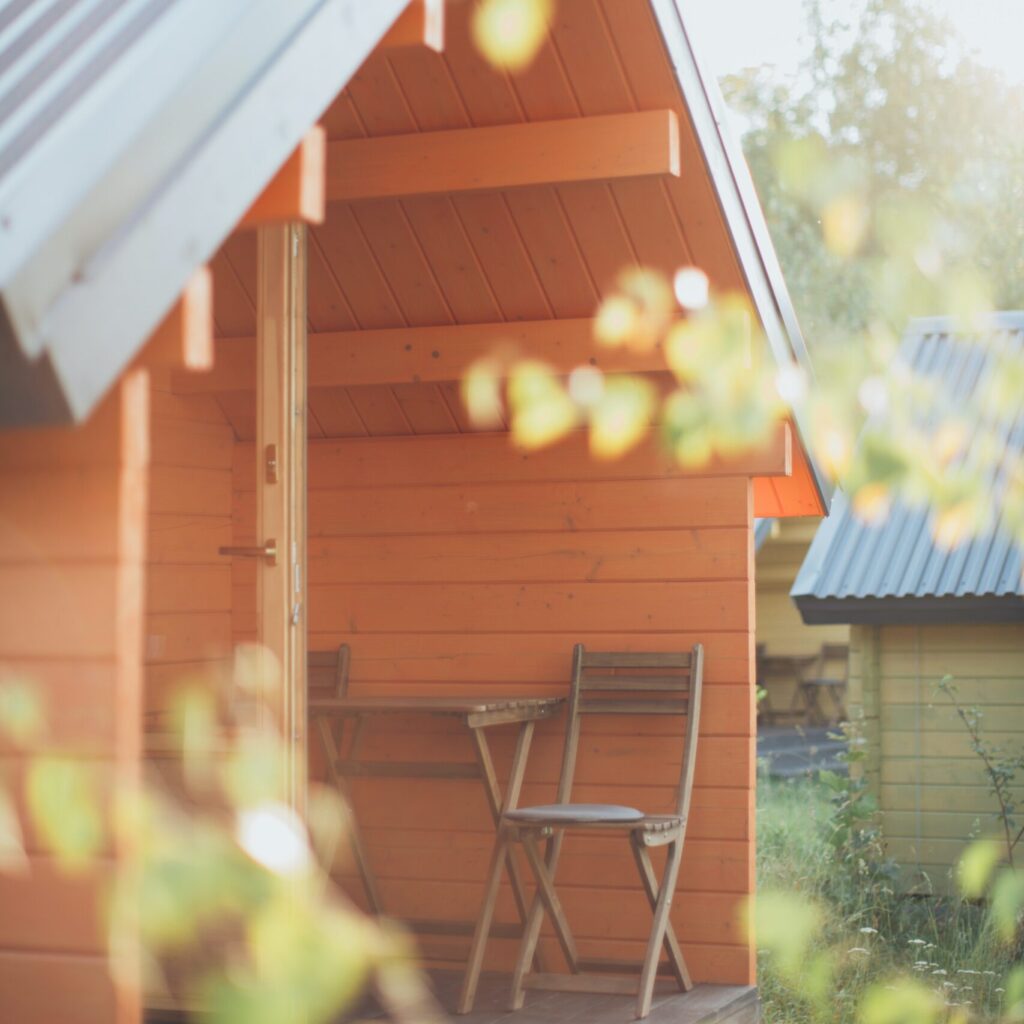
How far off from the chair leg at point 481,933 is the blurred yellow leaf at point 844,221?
3569 mm

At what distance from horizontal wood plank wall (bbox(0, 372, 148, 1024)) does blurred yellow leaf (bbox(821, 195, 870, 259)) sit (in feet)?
4.98

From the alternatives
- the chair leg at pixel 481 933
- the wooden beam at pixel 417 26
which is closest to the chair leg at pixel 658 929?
the chair leg at pixel 481 933

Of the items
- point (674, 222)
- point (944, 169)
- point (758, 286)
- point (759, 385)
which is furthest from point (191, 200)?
point (944, 169)

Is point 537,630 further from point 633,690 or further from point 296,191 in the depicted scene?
point 296,191

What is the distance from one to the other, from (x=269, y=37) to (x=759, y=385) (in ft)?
4.57

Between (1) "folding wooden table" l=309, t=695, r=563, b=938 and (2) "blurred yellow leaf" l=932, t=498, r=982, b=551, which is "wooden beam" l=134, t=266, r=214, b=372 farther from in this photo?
(1) "folding wooden table" l=309, t=695, r=563, b=938

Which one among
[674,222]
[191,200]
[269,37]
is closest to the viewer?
[191,200]

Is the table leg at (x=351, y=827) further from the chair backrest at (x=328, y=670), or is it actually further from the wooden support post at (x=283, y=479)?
the wooden support post at (x=283, y=479)

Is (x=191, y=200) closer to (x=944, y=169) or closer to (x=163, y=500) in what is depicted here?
(x=163, y=500)

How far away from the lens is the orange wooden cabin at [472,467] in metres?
4.11

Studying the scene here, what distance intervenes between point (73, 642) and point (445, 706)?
2.05m

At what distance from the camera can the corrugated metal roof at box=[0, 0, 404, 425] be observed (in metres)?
1.92

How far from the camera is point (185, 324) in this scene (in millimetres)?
2189

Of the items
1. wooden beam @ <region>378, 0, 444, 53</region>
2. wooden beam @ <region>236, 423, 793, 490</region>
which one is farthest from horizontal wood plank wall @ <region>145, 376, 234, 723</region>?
wooden beam @ <region>378, 0, 444, 53</region>
